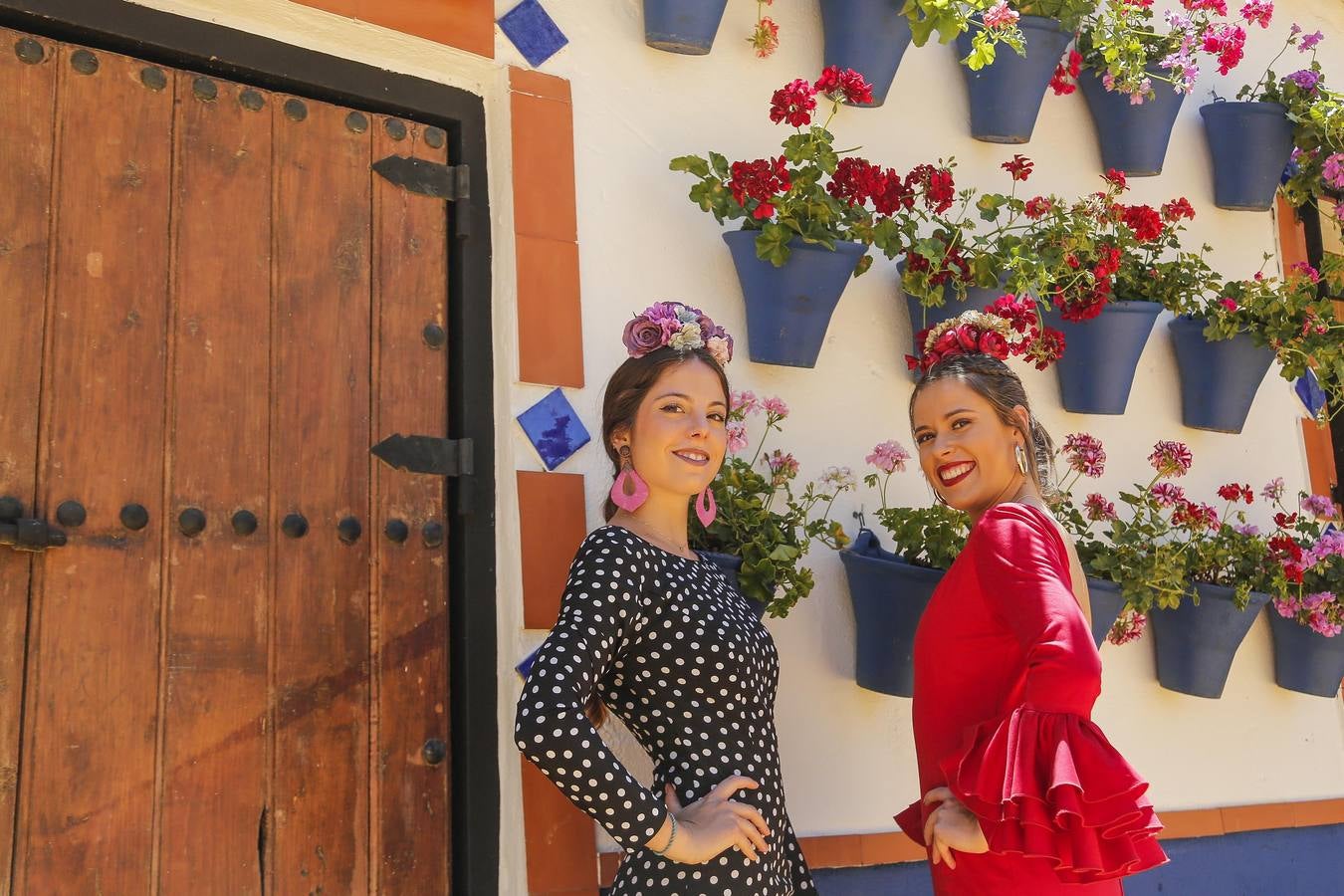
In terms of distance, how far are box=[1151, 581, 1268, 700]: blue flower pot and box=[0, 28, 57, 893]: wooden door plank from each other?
290 cm

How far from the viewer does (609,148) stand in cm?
317

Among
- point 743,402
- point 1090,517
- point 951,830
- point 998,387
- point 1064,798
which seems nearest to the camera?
point 1064,798

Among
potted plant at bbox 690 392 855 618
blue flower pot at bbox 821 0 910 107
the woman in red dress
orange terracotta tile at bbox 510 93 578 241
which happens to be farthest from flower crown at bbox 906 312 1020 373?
blue flower pot at bbox 821 0 910 107

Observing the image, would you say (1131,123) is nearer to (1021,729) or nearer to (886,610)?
(886,610)

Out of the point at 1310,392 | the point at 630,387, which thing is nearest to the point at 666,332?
the point at 630,387

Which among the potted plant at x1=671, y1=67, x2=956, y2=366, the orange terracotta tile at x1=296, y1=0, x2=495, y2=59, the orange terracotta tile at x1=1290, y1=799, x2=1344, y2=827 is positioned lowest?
the orange terracotta tile at x1=1290, y1=799, x2=1344, y2=827

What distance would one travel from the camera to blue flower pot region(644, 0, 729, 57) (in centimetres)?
323

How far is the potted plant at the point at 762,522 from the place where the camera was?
287 centimetres

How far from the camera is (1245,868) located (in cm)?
375

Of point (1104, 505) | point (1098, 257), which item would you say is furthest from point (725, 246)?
point (1104, 505)

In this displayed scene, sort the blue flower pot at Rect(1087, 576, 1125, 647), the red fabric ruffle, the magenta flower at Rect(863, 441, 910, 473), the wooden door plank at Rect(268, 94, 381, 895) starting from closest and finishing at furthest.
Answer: the red fabric ruffle → the wooden door plank at Rect(268, 94, 381, 895) → the magenta flower at Rect(863, 441, 910, 473) → the blue flower pot at Rect(1087, 576, 1125, 647)

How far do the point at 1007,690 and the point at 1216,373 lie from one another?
6.83 feet

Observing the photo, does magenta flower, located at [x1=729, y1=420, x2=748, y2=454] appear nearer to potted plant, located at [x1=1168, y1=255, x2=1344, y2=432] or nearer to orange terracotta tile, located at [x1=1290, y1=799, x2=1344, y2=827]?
potted plant, located at [x1=1168, y1=255, x2=1344, y2=432]

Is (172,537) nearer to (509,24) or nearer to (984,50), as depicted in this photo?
(509,24)
